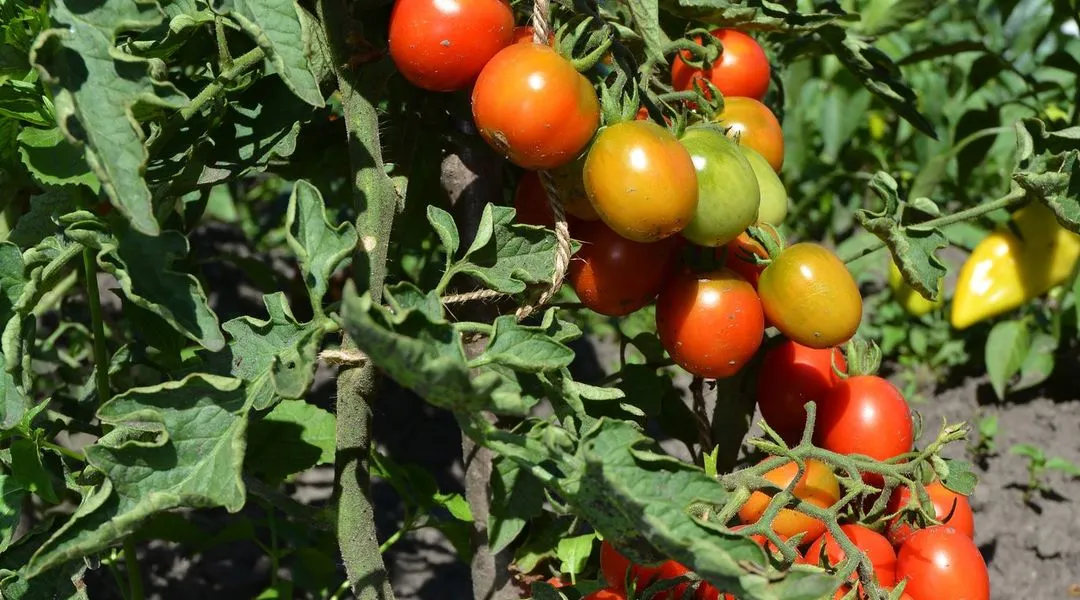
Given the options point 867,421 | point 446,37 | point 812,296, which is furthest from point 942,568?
point 446,37

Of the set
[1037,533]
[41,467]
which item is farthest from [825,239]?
[41,467]

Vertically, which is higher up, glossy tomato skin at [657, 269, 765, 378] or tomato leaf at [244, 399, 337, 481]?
glossy tomato skin at [657, 269, 765, 378]

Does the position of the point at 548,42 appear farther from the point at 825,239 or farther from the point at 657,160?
the point at 825,239

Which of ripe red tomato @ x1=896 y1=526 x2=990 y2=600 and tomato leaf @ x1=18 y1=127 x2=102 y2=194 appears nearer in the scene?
tomato leaf @ x1=18 y1=127 x2=102 y2=194

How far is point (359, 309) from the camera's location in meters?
0.63

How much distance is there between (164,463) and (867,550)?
75 cm

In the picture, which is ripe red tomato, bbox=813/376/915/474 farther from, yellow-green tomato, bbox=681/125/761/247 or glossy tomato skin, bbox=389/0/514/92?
glossy tomato skin, bbox=389/0/514/92

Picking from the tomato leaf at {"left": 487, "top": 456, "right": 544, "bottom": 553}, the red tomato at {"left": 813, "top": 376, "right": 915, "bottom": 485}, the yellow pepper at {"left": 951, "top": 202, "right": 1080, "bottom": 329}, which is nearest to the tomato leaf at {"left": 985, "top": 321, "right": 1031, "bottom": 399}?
the yellow pepper at {"left": 951, "top": 202, "right": 1080, "bottom": 329}

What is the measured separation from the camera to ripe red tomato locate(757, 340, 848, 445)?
126 cm

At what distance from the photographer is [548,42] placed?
1.00 meters

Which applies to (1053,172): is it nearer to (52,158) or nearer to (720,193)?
(720,193)

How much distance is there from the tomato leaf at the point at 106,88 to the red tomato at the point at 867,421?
2.83 feet

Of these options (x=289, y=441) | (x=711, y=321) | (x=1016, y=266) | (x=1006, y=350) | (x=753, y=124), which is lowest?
(x=1006, y=350)

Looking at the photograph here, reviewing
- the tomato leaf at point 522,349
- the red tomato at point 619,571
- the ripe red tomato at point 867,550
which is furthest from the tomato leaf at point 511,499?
the ripe red tomato at point 867,550
